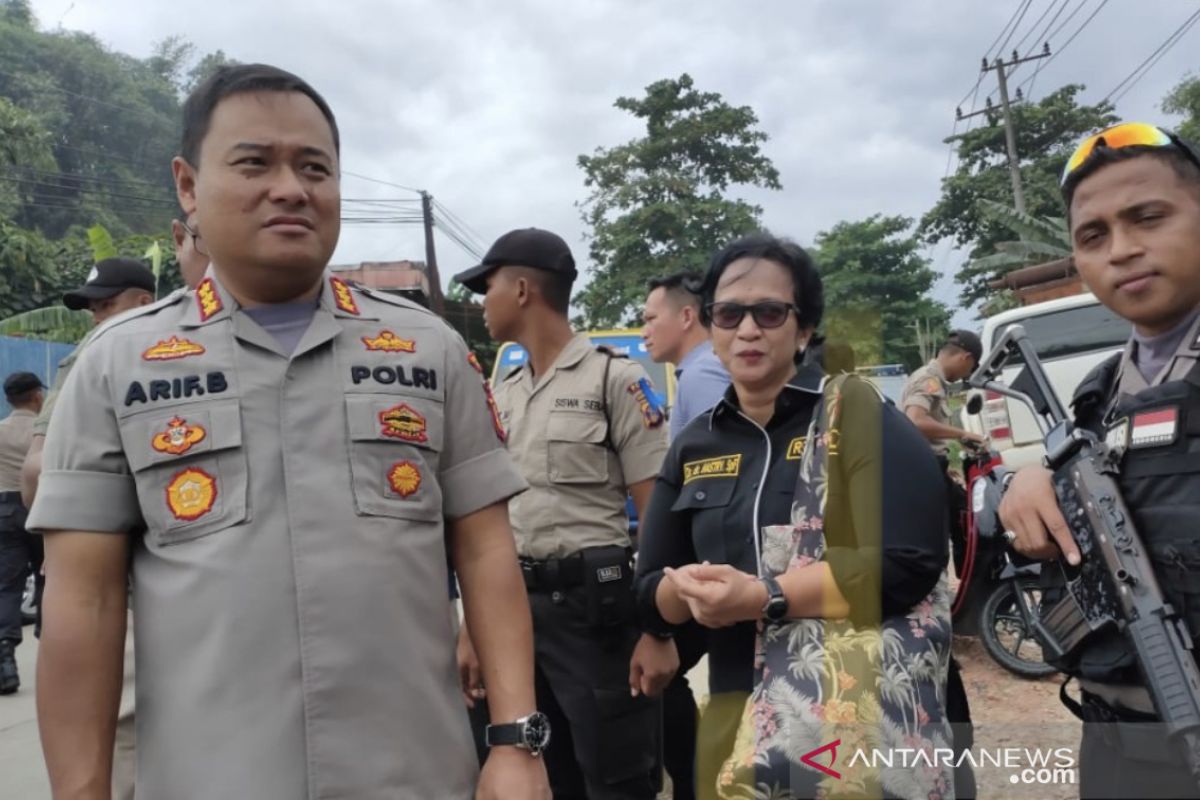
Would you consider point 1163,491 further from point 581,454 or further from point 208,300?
point 581,454

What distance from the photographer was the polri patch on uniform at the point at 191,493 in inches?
55.1

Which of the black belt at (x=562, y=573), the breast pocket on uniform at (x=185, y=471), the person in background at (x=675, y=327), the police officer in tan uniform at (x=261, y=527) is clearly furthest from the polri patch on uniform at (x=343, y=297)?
the person in background at (x=675, y=327)

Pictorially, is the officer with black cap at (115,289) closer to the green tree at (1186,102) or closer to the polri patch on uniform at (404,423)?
the polri patch on uniform at (404,423)

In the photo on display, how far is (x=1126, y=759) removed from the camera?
4.51 feet

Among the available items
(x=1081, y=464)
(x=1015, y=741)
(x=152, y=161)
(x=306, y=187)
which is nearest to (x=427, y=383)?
(x=306, y=187)

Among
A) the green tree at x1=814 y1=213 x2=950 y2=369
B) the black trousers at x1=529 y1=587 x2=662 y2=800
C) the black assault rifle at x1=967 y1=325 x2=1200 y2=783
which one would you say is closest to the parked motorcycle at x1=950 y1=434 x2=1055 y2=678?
the green tree at x1=814 y1=213 x2=950 y2=369

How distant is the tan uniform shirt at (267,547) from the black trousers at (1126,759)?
96cm

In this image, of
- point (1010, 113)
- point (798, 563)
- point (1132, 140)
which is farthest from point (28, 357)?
point (1010, 113)

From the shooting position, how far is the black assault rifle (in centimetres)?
129

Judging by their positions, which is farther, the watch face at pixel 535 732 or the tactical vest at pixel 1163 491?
the watch face at pixel 535 732

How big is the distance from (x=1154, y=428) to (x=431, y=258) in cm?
2156

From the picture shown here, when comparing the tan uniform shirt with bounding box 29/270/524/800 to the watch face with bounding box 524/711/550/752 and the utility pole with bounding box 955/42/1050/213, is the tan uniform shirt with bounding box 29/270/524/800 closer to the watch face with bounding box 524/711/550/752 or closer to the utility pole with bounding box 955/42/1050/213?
the watch face with bounding box 524/711/550/752

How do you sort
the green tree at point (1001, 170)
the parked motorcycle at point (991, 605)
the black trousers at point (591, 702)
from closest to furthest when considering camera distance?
the black trousers at point (591, 702) → the parked motorcycle at point (991, 605) → the green tree at point (1001, 170)

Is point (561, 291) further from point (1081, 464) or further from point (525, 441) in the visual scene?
point (1081, 464)
